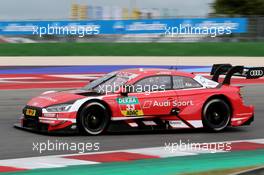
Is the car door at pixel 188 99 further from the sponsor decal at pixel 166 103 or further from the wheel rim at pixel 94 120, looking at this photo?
the wheel rim at pixel 94 120

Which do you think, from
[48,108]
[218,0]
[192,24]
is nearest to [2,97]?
[48,108]

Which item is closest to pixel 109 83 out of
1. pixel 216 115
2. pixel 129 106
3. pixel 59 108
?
pixel 129 106

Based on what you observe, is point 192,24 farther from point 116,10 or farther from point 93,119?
point 93,119

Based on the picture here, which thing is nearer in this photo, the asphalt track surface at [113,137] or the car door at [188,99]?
the asphalt track surface at [113,137]

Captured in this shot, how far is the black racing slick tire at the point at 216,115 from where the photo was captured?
11.0 m

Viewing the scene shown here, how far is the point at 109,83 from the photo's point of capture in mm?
10734

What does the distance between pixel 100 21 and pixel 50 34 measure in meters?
2.33

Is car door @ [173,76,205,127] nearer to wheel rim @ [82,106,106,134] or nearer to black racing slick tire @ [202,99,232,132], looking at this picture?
black racing slick tire @ [202,99,232,132]

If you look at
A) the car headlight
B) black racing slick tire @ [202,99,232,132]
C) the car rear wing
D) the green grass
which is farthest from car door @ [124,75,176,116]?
the green grass

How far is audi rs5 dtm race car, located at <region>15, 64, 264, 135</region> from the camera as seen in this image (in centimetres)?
1008

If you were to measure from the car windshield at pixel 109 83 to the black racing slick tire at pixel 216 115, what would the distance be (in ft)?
5.19

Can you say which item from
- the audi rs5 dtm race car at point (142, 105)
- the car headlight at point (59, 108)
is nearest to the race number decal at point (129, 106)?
the audi rs5 dtm race car at point (142, 105)

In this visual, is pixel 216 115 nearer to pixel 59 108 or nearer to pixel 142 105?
pixel 142 105

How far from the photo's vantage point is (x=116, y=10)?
3403 cm
